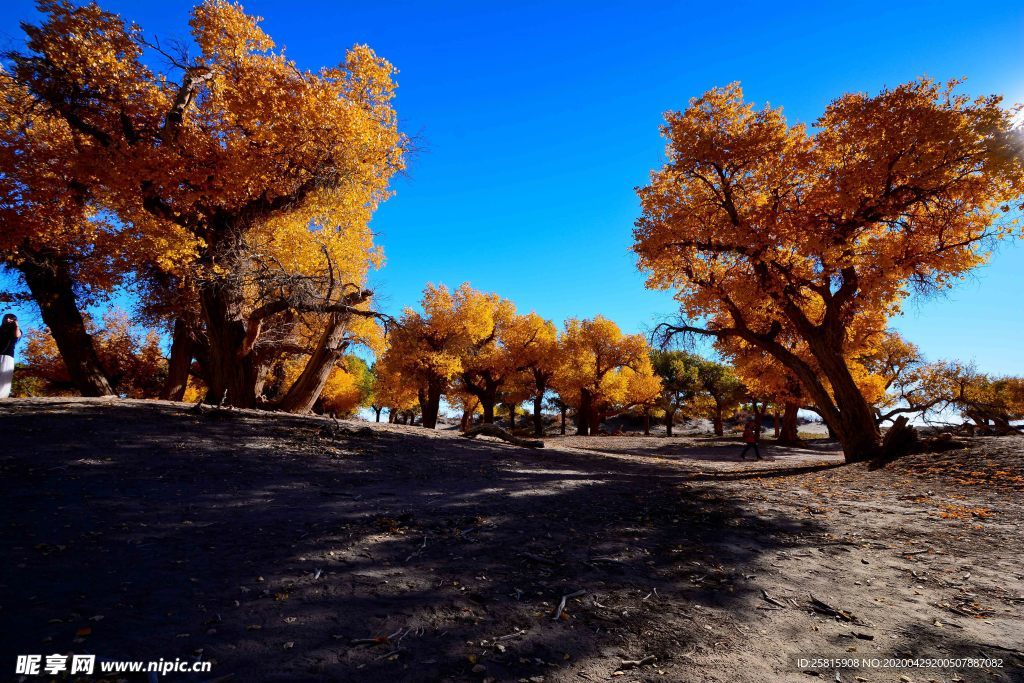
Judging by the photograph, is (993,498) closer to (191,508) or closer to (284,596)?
(284,596)

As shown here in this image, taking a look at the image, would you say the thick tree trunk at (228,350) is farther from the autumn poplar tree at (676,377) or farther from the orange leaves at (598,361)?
the autumn poplar tree at (676,377)

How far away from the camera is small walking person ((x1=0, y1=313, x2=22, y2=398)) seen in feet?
36.0

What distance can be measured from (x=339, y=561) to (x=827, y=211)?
14657 mm

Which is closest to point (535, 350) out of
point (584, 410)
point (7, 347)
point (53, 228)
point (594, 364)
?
point (594, 364)

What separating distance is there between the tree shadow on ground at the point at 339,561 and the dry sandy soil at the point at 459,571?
2cm

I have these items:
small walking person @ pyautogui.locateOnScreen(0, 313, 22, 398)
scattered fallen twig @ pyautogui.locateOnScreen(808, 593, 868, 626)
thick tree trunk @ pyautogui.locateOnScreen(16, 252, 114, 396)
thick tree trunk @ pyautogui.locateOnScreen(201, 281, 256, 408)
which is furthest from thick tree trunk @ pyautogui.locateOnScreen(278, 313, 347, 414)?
scattered fallen twig @ pyautogui.locateOnScreen(808, 593, 868, 626)

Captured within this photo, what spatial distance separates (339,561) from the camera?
13.5 ft

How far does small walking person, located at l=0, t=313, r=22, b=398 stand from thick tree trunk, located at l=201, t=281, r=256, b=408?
12.9ft

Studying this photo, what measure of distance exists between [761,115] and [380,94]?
11.7m

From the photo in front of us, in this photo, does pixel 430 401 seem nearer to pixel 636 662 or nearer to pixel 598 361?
pixel 598 361

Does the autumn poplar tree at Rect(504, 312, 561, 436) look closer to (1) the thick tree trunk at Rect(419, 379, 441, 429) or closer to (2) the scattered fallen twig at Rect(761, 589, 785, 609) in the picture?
(1) the thick tree trunk at Rect(419, 379, 441, 429)

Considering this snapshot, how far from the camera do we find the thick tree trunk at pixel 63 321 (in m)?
15.4

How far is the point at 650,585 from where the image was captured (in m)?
4.20

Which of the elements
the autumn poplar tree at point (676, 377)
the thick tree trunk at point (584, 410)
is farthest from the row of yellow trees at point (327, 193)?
the autumn poplar tree at point (676, 377)
